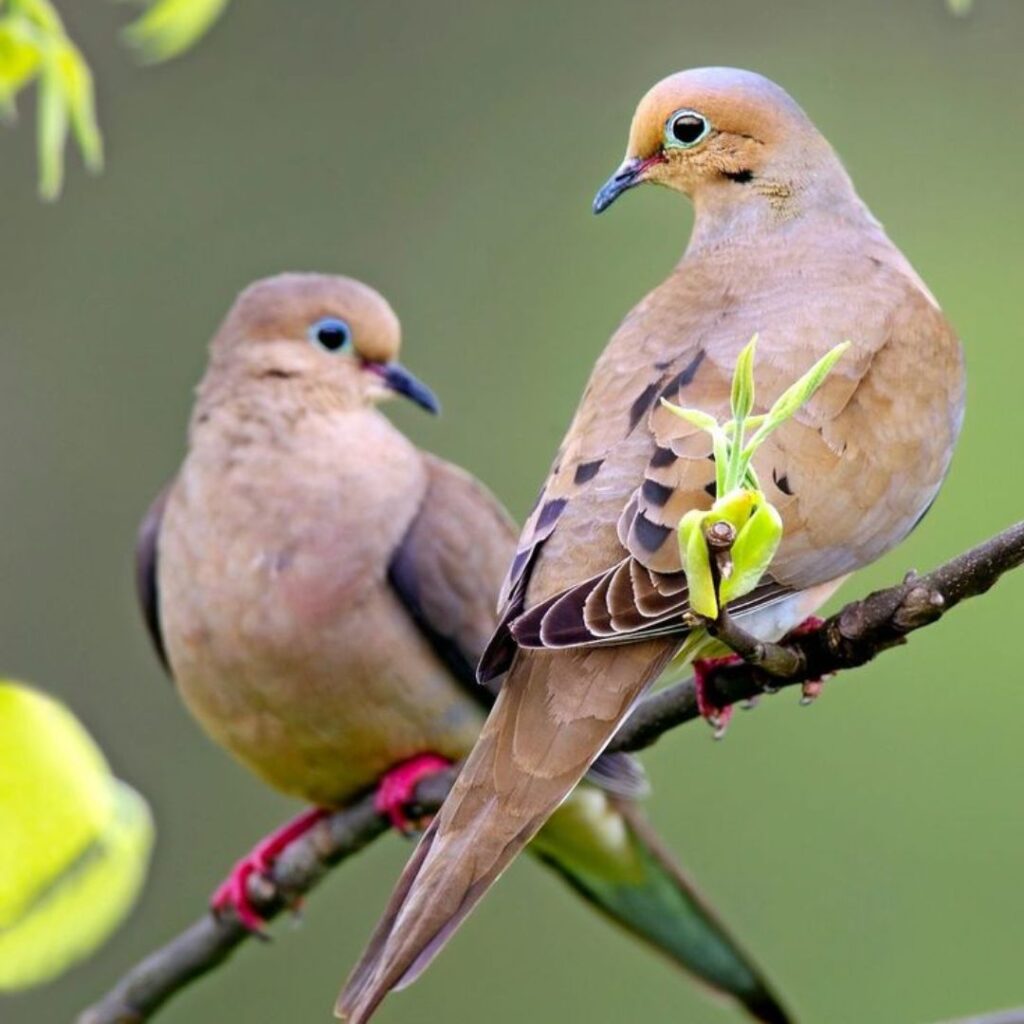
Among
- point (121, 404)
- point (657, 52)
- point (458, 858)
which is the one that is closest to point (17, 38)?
point (458, 858)

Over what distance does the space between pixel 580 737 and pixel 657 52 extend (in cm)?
483

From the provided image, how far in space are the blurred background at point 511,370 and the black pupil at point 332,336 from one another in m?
1.78

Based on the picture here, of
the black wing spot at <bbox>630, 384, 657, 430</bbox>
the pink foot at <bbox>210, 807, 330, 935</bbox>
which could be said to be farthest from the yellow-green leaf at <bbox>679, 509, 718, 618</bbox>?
the pink foot at <bbox>210, 807, 330, 935</bbox>

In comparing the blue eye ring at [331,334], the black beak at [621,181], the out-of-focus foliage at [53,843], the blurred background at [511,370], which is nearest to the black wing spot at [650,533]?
the black beak at [621,181]

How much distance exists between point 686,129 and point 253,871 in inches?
66.1

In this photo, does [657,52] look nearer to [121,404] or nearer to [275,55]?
[275,55]

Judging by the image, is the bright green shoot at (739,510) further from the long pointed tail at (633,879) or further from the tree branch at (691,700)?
the long pointed tail at (633,879)

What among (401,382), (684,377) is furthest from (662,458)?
(401,382)

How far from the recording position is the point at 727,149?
2.19m

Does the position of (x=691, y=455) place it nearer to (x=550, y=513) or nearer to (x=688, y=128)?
(x=550, y=513)

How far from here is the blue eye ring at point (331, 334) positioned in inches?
135

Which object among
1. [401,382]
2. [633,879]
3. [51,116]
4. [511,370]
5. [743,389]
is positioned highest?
[51,116]

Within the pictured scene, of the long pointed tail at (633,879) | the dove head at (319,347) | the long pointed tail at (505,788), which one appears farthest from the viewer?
the dove head at (319,347)

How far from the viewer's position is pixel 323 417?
338cm
